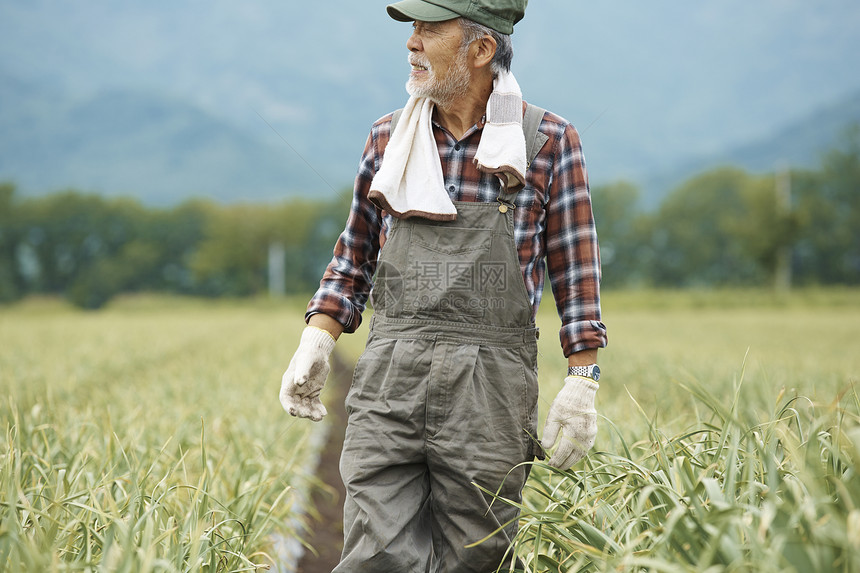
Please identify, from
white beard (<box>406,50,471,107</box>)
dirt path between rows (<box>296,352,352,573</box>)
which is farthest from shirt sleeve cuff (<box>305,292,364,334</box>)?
dirt path between rows (<box>296,352,352,573</box>)

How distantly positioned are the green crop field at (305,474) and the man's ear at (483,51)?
94 cm

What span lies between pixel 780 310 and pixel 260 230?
97.7ft

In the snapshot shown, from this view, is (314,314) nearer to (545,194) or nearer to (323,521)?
(545,194)

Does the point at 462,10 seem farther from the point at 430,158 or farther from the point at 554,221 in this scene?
the point at 554,221

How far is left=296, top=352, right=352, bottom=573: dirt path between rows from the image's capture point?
3.35 metres

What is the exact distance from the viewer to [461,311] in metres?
1.93

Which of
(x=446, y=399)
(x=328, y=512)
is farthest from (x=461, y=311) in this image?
(x=328, y=512)

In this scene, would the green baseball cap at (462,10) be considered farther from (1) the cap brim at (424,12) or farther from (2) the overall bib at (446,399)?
(2) the overall bib at (446,399)

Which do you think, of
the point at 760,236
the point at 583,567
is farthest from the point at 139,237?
the point at 583,567

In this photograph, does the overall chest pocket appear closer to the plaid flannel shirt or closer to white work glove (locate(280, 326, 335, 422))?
the plaid flannel shirt

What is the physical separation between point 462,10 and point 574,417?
1104mm

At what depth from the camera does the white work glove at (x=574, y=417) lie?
1.95 m

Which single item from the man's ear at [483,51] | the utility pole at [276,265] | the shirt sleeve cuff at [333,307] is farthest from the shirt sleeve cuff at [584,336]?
the utility pole at [276,265]

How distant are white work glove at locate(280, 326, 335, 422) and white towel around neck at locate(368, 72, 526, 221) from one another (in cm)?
42
